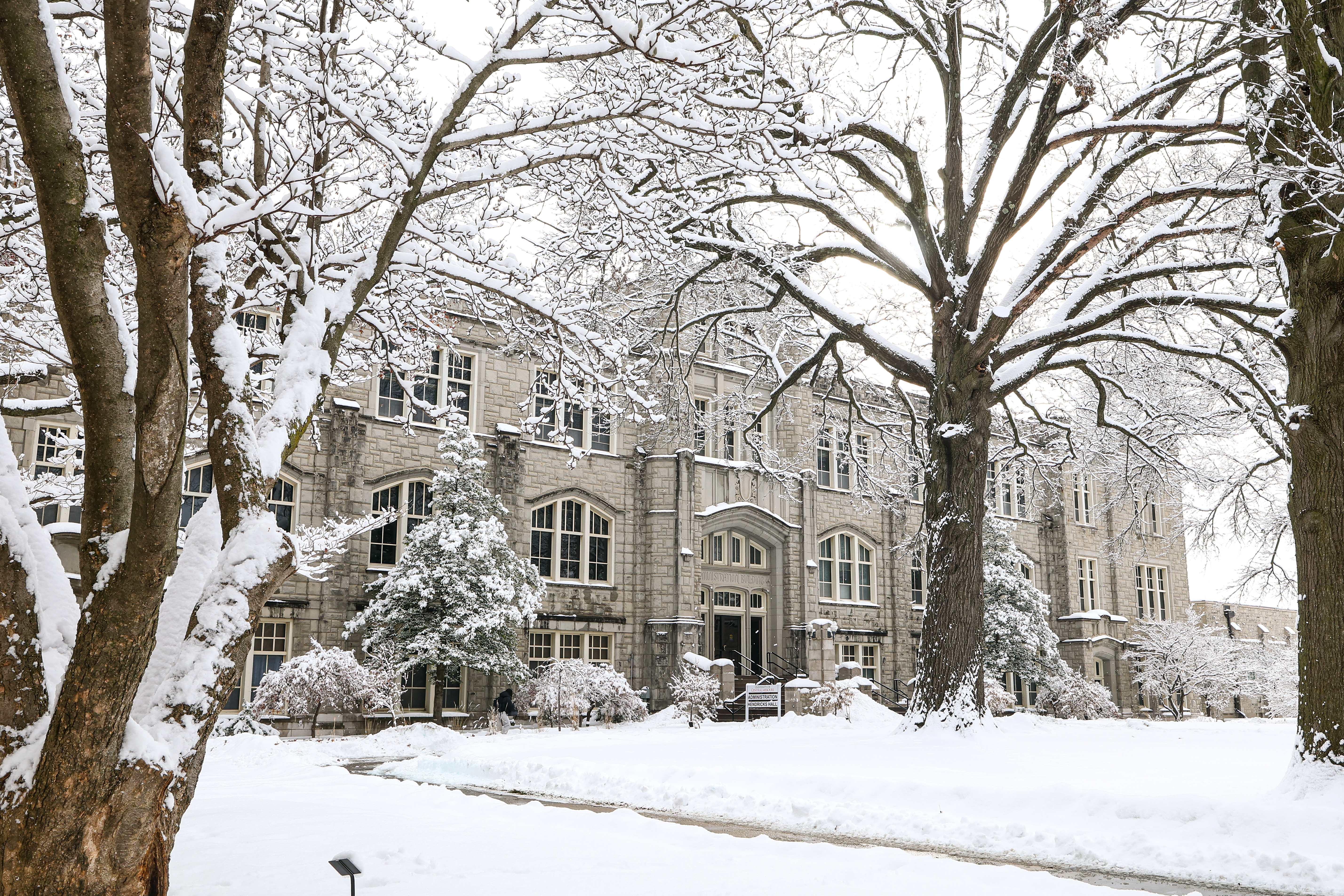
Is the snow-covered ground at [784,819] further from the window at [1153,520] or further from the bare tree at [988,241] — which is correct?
the window at [1153,520]

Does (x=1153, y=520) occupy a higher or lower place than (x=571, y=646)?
higher

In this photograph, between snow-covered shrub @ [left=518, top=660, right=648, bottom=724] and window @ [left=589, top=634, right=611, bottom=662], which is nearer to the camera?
snow-covered shrub @ [left=518, top=660, right=648, bottom=724]

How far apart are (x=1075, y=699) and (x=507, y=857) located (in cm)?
2432

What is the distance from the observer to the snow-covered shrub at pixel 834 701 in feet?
65.9

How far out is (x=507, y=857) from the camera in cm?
608

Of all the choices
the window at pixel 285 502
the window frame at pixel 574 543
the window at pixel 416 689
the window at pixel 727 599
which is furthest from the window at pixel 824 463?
the window at pixel 285 502

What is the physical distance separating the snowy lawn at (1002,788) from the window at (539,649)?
6.97m

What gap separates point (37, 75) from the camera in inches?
148

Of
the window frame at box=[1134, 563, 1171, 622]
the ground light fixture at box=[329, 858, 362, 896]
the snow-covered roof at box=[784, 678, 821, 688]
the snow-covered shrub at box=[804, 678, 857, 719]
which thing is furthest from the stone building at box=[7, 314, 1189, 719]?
the ground light fixture at box=[329, 858, 362, 896]

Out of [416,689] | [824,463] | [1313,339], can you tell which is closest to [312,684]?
[416,689]

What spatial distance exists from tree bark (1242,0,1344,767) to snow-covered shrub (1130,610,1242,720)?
24.7m

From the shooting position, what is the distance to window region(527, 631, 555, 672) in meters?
23.4

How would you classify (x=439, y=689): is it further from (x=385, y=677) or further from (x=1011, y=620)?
(x=1011, y=620)

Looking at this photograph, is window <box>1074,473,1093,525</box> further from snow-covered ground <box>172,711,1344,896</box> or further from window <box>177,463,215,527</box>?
window <box>177,463,215,527</box>
